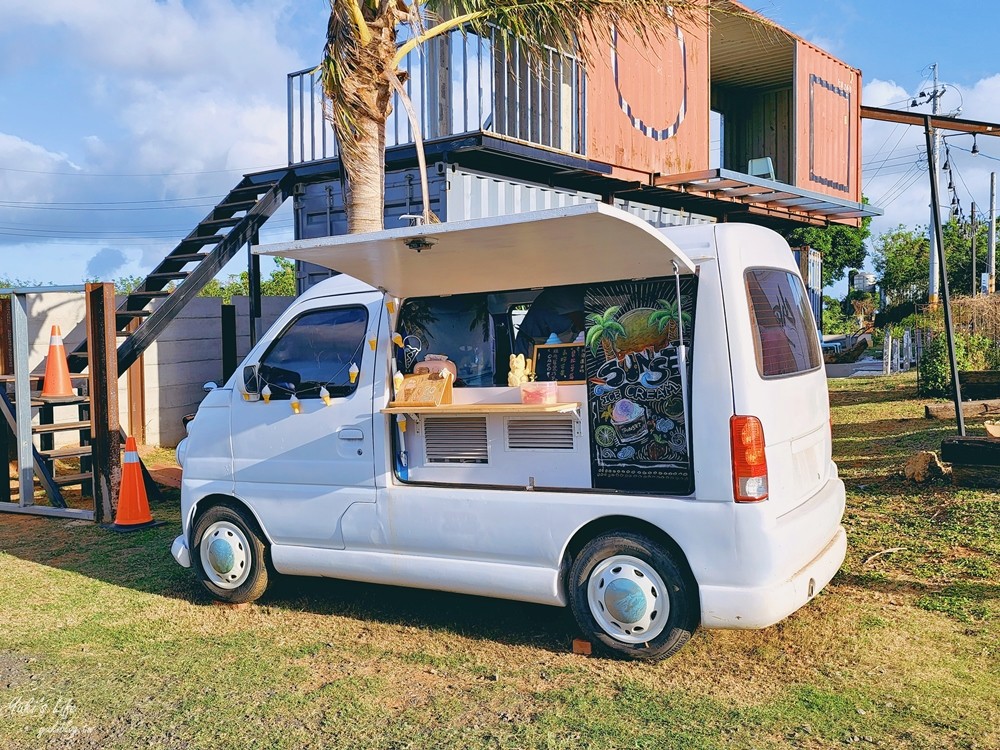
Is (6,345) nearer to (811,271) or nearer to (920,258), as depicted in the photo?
(811,271)

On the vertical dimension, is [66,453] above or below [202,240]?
below

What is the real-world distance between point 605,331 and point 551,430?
61 cm

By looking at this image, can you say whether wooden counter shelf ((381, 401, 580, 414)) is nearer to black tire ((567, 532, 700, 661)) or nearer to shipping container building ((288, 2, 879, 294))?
black tire ((567, 532, 700, 661))

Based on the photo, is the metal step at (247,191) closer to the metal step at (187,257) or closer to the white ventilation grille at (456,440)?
the metal step at (187,257)

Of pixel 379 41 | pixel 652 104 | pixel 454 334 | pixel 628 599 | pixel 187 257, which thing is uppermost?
pixel 652 104

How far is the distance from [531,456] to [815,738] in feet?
6.54

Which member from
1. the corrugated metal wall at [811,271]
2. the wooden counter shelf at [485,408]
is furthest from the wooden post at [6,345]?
the corrugated metal wall at [811,271]

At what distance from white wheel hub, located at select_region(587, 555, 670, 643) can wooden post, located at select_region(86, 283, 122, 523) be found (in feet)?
18.6

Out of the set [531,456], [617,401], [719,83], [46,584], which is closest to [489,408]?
[531,456]

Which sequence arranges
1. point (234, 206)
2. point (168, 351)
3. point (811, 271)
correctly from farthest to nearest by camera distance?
point (811, 271) < point (168, 351) < point (234, 206)

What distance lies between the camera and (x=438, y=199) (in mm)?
10234

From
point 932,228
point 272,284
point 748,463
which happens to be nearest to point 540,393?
point 748,463

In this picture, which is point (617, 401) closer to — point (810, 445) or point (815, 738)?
point (810, 445)

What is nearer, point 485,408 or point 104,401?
point 485,408
